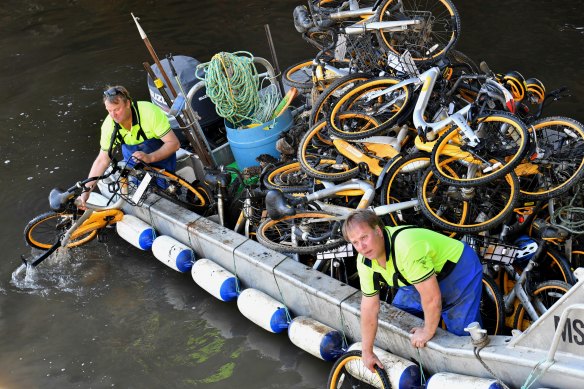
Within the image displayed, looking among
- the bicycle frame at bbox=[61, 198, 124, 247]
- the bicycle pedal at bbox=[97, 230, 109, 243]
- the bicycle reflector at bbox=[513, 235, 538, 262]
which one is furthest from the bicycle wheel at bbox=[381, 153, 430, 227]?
the bicycle pedal at bbox=[97, 230, 109, 243]

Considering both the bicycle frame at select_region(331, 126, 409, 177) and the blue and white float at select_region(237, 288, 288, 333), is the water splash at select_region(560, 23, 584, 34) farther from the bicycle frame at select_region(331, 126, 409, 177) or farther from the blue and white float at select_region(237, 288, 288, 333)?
the blue and white float at select_region(237, 288, 288, 333)

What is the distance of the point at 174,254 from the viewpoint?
7.55m

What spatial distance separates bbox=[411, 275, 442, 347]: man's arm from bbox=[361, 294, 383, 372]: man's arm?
317 millimetres

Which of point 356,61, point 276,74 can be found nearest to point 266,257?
point 356,61

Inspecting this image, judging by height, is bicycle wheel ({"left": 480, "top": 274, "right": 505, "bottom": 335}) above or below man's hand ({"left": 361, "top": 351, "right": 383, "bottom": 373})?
below

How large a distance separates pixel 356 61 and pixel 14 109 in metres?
7.10

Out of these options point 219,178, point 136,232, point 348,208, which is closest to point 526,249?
point 348,208

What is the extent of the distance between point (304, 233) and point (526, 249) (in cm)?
193

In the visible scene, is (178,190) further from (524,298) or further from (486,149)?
(524,298)

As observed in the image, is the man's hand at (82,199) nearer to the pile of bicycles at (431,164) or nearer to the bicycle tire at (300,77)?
the pile of bicycles at (431,164)

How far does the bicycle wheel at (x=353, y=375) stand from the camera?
5345 mm

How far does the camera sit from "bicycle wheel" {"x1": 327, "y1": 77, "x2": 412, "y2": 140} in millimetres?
6762

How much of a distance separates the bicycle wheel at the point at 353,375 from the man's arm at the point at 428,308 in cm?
36

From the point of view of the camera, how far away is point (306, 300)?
253 inches
